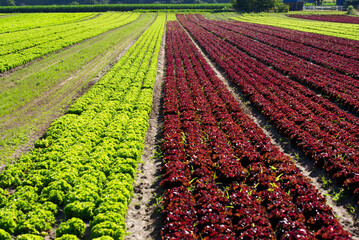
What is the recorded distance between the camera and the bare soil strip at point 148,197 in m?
9.12

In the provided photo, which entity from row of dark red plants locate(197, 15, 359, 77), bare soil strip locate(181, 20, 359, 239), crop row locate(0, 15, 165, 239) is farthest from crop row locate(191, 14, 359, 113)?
crop row locate(0, 15, 165, 239)

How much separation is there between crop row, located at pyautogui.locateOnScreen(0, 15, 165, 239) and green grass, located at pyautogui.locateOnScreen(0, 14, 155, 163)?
1.99m

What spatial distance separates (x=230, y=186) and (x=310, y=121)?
7.93m

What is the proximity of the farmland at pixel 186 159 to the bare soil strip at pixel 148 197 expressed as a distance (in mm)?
51

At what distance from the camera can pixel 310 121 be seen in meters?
15.4

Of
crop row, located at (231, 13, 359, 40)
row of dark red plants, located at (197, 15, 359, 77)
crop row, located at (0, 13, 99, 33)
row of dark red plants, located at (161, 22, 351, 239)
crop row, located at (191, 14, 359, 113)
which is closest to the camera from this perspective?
row of dark red plants, located at (161, 22, 351, 239)

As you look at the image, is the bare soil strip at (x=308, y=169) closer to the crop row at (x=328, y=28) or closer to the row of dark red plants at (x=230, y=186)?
the row of dark red plants at (x=230, y=186)

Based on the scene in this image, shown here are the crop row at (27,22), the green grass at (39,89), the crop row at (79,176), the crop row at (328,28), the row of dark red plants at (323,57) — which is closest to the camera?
the crop row at (79,176)

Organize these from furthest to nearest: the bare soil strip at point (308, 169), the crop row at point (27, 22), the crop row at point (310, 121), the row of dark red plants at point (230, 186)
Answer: the crop row at point (27, 22) → the crop row at point (310, 121) → the bare soil strip at point (308, 169) → the row of dark red plants at point (230, 186)

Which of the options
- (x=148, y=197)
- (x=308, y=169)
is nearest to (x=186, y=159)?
(x=148, y=197)

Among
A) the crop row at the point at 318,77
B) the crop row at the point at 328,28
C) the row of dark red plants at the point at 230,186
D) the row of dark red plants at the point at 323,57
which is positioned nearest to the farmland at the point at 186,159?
the row of dark red plants at the point at 230,186

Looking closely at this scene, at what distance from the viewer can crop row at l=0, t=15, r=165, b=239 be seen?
858 cm

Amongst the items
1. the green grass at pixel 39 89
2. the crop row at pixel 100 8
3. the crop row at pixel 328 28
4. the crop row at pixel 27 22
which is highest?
the crop row at pixel 100 8

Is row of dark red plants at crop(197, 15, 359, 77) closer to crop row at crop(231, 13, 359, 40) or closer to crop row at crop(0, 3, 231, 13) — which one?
crop row at crop(231, 13, 359, 40)
